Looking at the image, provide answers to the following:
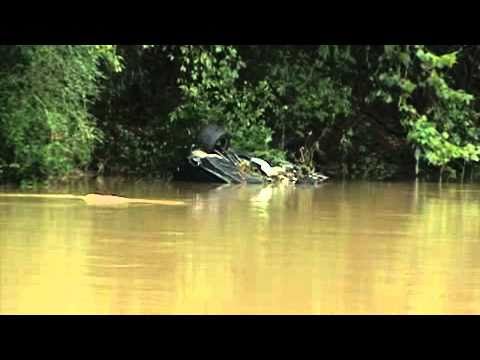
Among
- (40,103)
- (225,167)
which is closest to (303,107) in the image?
(225,167)

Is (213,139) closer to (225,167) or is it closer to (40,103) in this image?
(225,167)

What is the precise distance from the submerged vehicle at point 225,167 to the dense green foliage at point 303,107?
19.2 inches

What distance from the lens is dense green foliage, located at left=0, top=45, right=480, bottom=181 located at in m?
18.0

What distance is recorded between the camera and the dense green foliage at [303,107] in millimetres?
17953

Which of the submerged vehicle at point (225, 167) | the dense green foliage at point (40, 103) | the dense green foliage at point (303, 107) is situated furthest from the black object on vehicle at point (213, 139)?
the dense green foliage at point (40, 103)

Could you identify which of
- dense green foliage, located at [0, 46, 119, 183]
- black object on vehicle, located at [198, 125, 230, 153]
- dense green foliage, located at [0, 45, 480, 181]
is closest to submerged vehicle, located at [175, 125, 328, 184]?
black object on vehicle, located at [198, 125, 230, 153]

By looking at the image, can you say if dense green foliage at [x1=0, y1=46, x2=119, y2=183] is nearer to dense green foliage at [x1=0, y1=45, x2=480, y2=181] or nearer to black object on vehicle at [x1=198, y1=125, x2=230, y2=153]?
dense green foliage at [x1=0, y1=45, x2=480, y2=181]

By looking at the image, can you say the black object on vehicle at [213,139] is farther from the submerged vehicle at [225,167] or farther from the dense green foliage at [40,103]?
the dense green foliage at [40,103]

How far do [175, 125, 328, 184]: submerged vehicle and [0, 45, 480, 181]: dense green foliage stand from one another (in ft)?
1.60
